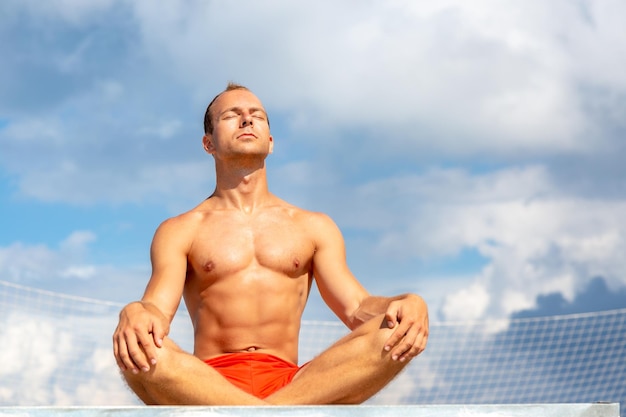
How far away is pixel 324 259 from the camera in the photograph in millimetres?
3992

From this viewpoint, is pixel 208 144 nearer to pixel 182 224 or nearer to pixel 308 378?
pixel 182 224

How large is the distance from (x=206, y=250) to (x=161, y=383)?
0.86 metres

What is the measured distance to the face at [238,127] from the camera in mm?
3918

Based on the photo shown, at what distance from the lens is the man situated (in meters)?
3.31

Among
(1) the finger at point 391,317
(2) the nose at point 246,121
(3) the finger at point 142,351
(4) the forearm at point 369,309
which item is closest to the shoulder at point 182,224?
(2) the nose at point 246,121

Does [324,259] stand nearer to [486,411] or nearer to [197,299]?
[197,299]

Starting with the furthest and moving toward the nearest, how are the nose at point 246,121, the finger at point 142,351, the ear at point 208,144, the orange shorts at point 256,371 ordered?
the ear at point 208,144, the nose at point 246,121, the orange shorts at point 256,371, the finger at point 142,351

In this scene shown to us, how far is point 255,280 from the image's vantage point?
3.86 meters

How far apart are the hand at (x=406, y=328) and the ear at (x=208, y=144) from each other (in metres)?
1.27

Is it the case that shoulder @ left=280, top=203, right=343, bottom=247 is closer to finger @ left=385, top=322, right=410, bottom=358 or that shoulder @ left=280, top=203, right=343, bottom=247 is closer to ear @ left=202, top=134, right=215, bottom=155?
ear @ left=202, top=134, right=215, bottom=155

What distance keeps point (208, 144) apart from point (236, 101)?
9.5 inches

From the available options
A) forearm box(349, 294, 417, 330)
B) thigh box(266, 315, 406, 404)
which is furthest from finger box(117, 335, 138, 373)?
forearm box(349, 294, 417, 330)

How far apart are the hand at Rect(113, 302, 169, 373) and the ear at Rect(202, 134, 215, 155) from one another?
3.80 feet

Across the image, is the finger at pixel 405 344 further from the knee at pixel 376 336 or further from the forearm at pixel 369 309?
the forearm at pixel 369 309
